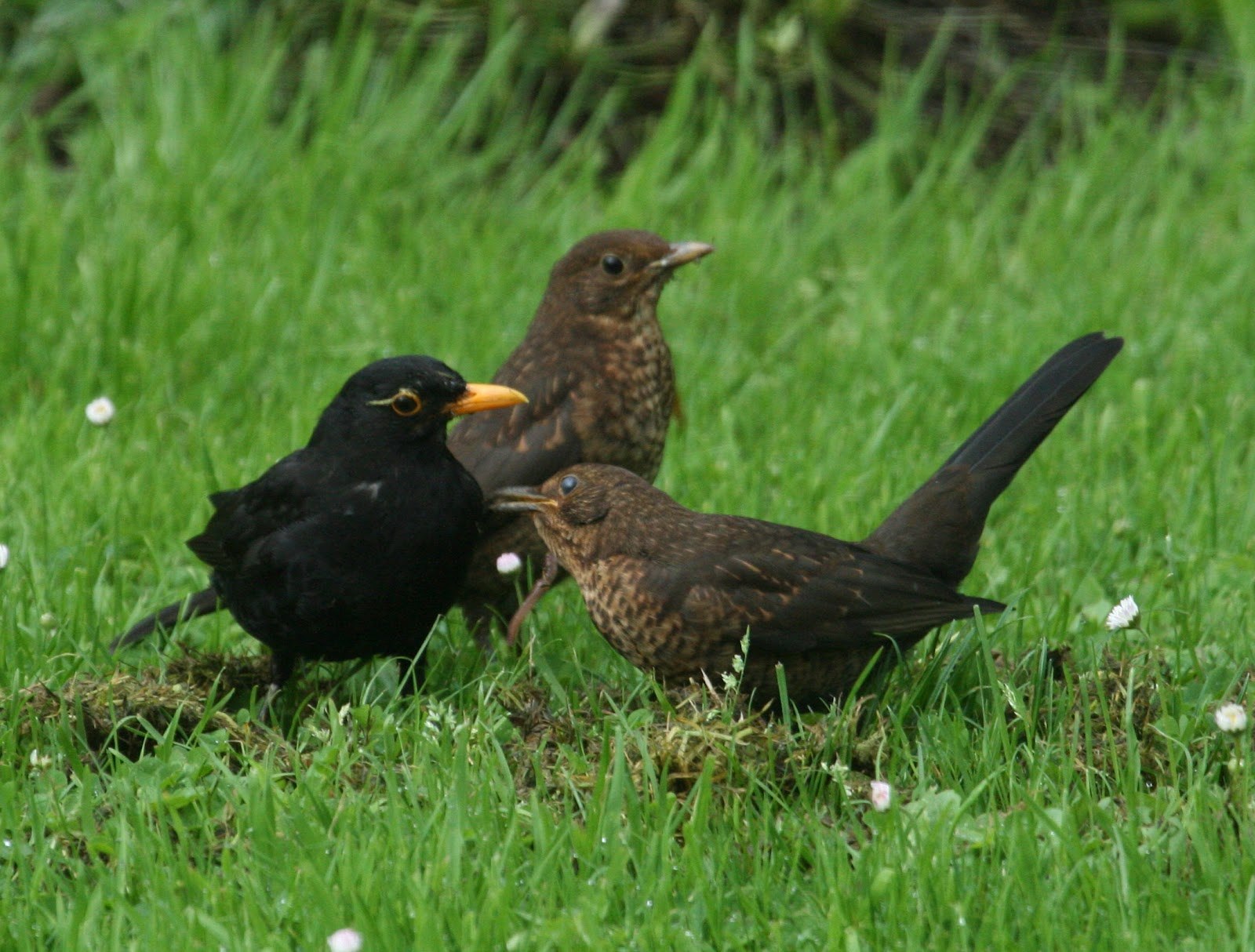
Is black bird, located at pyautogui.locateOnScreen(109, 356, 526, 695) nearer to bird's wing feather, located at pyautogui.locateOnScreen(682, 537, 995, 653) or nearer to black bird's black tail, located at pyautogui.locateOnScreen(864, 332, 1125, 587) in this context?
bird's wing feather, located at pyautogui.locateOnScreen(682, 537, 995, 653)

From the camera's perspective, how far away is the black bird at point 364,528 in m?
4.36

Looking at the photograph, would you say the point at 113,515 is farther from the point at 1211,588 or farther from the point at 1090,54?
the point at 1090,54

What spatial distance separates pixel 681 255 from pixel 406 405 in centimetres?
127

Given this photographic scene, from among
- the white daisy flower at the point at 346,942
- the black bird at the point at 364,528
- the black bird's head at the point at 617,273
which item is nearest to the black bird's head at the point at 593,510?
the black bird at the point at 364,528

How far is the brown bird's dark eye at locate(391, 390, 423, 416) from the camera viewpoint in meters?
4.45

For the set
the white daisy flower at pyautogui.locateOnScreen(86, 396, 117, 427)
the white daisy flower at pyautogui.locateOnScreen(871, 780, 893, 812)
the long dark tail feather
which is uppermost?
the white daisy flower at pyautogui.locateOnScreen(871, 780, 893, 812)

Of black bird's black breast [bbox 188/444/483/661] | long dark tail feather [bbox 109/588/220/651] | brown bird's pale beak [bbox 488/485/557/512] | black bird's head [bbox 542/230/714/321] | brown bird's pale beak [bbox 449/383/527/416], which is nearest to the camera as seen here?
black bird's black breast [bbox 188/444/483/661]

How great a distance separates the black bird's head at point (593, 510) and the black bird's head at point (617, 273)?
87 cm

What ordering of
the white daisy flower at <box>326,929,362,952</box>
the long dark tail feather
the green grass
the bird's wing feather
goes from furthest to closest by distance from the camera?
the long dark tail feather, the bird's wing feather, the green grass, the white daisy flower at <box>326,929,362,952</box>

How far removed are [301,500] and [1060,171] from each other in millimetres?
4936

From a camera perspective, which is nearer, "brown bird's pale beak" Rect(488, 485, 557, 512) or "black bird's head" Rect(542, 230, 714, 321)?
"brown bird's pale beak" Rect(488, 485, 557, 512)

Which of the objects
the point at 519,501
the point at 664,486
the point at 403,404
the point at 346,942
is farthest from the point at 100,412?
the point at 346,942

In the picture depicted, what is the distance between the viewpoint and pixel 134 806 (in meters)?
3.68

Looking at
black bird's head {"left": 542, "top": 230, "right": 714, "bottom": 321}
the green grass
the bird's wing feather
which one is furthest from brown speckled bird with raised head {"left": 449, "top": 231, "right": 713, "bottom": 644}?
the bird's wing feather
